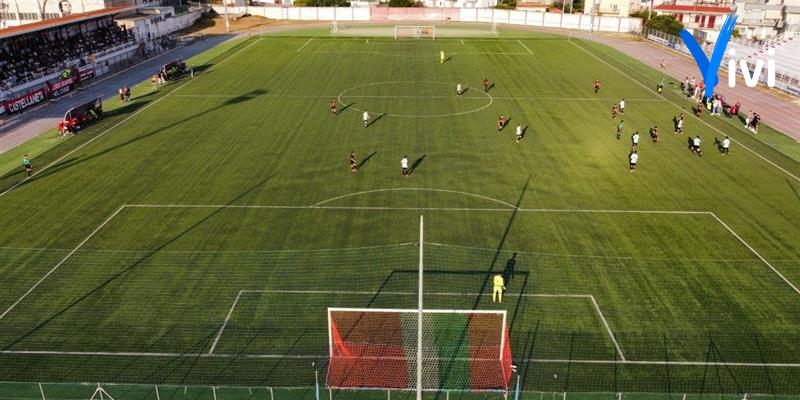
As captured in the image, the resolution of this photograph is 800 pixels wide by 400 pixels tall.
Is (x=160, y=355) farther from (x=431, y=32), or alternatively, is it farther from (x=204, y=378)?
(x=431, y=32)

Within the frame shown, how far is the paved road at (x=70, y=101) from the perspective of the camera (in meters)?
53.0

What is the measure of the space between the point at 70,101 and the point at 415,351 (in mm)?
58648

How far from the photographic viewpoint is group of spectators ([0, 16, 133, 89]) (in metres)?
67.6

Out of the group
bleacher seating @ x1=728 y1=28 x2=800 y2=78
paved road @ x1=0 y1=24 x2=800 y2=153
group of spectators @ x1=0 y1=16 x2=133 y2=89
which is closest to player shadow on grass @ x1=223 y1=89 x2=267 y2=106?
paved road @ x1=0 y1=24 x2=800 y2=153

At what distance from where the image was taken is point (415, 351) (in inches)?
944

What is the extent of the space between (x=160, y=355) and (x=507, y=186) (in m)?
25.4

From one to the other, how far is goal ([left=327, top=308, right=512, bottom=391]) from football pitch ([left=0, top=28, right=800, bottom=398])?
Answer: 44.3 inches

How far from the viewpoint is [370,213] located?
36688mm

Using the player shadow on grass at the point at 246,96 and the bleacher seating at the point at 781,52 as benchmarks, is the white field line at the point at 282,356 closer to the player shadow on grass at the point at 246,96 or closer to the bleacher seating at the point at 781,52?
the player shadow on grass at the point at 246,96

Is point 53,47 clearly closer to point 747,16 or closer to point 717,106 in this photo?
point 717,106

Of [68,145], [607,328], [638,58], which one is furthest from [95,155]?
[638,58]

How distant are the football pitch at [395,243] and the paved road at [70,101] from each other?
18.3 feet

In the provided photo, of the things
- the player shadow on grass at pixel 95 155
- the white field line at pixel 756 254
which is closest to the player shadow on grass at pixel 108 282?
the player shadow on grass at pixel 95 155

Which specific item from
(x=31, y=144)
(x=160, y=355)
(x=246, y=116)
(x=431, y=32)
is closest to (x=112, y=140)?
(x=31, y=144)
